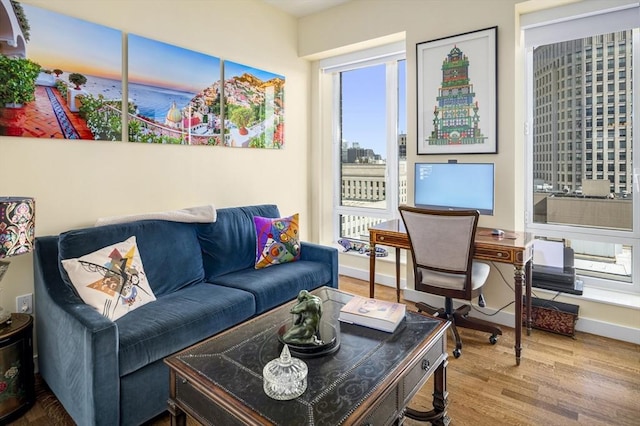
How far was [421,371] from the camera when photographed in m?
1.49

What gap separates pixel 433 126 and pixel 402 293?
62.1 inches

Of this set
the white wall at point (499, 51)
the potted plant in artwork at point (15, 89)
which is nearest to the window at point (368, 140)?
the white wall at point (499, 51)

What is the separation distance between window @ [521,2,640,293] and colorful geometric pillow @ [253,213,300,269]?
6.48 feet

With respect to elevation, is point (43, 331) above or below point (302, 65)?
below

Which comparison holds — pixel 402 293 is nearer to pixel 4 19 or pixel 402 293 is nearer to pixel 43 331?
pixel 43 331

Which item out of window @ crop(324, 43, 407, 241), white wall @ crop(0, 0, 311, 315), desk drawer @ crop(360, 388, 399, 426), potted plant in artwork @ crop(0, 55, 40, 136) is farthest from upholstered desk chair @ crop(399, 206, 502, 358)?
potted plant in artwork @ crop(0, 55, 40, 136)

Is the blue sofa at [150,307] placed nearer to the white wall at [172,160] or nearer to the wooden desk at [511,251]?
the white wall at [172,160]

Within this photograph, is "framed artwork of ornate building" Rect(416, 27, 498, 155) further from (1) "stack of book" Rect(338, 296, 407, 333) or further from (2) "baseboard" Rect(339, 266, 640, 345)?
(1) "stack of book" Rect(338, 296, 407, 333)

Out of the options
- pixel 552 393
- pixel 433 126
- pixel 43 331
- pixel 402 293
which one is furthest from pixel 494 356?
pixel 43 331

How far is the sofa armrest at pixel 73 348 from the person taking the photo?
1.57 metres

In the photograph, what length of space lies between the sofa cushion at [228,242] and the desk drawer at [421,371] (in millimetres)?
1677

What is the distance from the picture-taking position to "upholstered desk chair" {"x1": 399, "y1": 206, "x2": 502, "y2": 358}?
2414 mm

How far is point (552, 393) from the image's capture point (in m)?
2.04

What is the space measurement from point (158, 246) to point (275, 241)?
0.89 meters
